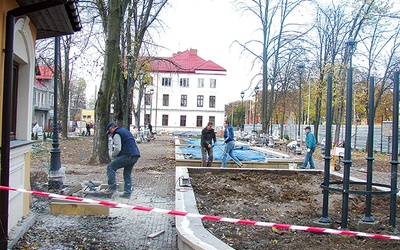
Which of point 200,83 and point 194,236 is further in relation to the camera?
point 200,83

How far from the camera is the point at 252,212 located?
7254 millimetres

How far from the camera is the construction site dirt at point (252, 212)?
17.7 ft

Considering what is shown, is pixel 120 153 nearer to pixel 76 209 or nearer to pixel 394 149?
pixel 76 209

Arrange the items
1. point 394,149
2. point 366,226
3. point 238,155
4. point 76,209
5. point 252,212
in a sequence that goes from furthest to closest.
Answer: point 238,155
point 76,209
point 252,212
point 394,149
point 366,226

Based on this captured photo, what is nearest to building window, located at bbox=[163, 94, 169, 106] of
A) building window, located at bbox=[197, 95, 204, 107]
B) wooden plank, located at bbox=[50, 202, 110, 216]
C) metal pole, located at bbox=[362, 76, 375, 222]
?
building window, located at bbox=[197, 95, 204, 107]

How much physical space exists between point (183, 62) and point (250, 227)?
235ft

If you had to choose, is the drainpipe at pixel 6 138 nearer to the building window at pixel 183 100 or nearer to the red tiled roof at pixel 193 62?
the red tiled roof at pixel 193 62

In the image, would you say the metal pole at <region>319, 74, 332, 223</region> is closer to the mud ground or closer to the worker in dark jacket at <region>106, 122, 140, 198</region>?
the mud ground

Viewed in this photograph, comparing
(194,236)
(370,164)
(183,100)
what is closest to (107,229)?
(194,236)

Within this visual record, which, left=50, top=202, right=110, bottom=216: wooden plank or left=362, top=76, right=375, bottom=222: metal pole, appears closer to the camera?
left=362, top=76, right=375, bottom=222: metal pole

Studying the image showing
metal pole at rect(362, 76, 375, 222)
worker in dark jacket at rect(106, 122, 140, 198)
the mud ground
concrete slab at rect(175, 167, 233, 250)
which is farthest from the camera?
worker in dark jacket at rect(106, 122, 140, 198)

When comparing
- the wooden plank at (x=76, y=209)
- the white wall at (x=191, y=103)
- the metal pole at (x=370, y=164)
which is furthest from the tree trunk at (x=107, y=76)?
the white wall at (x=191, y=103)

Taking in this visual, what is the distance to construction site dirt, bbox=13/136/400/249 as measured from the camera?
5.41 meters

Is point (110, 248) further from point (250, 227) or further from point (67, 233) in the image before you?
point (250, 227)
